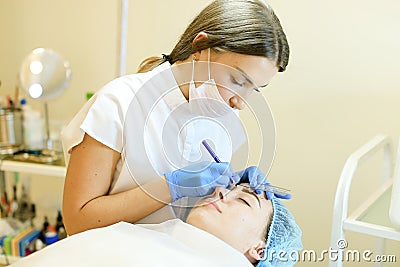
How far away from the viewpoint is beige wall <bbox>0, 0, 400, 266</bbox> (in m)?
1.95

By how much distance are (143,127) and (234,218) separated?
0.96 ft

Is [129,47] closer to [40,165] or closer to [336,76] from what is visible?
[40,165]

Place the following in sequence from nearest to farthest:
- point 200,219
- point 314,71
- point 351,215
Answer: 1. point 200,219
2. point 351,215
3. point 314,71

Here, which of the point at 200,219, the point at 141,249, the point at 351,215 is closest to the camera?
the point at 141,249

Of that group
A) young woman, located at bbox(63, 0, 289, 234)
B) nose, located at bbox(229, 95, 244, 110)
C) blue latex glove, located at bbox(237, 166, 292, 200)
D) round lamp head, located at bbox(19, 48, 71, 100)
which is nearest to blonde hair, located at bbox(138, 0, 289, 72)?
young woman, located at bbox(63, 0, 289, 234)

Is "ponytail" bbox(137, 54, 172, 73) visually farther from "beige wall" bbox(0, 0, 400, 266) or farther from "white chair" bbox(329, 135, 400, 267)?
"beige wall" bbox(0, 0, 400, 266)

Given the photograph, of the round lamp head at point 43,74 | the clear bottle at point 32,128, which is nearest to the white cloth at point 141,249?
the round lamp head at point 43,74

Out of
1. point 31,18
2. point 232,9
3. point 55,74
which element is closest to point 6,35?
point 31,18

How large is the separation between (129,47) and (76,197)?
118 cm

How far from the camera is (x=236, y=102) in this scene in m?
1.28

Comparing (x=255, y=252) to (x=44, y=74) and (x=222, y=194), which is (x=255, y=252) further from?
(x=44, y=74)

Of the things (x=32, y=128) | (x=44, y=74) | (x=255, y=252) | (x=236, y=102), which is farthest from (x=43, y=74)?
(x=255, y=252)

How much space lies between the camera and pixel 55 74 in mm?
2184

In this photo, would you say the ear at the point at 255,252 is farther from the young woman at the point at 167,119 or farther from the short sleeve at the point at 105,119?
the short sleeve at the point at 105,119
